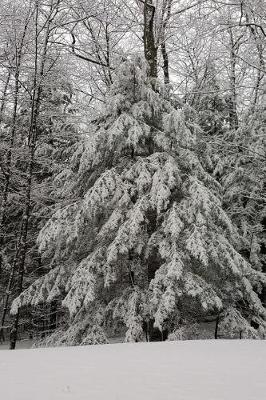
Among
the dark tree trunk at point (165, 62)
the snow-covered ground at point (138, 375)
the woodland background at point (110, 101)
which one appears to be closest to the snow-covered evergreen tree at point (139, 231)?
the woodland background at point (110, 101)

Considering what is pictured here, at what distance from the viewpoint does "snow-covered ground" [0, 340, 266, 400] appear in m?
3.46

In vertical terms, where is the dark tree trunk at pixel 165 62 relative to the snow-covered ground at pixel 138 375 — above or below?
above

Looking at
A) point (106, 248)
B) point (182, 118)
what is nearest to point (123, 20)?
point (182, 118)

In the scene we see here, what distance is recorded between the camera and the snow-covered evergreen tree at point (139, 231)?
895cm

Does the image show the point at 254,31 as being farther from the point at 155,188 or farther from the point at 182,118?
the point at 155,188

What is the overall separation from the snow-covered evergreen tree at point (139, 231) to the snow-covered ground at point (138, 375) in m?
2.62

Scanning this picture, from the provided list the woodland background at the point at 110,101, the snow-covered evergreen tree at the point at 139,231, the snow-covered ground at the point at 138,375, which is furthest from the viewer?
the woodland background at the point at 110,101

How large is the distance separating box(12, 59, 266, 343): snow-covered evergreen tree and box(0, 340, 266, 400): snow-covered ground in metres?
2.62

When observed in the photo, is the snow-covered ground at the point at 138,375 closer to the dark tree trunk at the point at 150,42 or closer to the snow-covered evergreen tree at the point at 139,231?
the snow-covered evergreen tree at the point at 139,231

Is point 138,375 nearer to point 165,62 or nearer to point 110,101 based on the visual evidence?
point 110,101

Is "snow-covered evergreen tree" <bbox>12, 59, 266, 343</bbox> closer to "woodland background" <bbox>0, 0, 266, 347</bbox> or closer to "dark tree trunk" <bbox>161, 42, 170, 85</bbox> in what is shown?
"woodland background" <bbox>0, 0, 266, 347</bbox>

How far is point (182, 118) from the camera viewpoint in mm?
10055

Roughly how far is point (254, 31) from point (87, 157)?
5896 mm

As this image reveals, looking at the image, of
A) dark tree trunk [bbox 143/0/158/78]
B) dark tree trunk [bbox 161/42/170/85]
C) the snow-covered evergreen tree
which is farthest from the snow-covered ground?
dark tree trunk [bbox 161/42/170/85]
